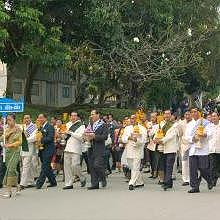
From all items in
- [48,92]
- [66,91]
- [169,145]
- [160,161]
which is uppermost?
[66,91]

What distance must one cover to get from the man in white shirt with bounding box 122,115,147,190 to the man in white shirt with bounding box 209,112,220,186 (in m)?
1.70

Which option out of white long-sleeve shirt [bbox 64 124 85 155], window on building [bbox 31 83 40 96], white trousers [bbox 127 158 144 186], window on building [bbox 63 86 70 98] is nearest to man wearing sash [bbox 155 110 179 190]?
white trousers [bbox 127 158 144 186]

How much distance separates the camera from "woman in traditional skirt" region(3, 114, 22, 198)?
1447 centimetres

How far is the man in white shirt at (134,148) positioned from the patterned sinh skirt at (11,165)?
2.96 meters

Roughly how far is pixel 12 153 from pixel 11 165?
328 millimetres

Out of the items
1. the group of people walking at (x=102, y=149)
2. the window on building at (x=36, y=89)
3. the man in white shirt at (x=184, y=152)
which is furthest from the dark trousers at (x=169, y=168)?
the window on building at (x=36, y=89)

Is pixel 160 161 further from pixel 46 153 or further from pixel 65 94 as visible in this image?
pixel 65 94

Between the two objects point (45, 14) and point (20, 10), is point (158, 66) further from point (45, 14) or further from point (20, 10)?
point (20, 10)

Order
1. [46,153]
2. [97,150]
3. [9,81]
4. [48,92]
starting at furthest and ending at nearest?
[48,92] < [9,81] < [46,153] < [97,150]

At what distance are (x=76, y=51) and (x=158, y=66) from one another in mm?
4802

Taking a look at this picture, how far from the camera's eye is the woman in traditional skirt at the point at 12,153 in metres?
14.5

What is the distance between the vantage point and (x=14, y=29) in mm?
25938

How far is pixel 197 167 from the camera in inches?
589

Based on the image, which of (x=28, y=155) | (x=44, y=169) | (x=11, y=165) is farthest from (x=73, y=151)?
(x=11, y=165)
